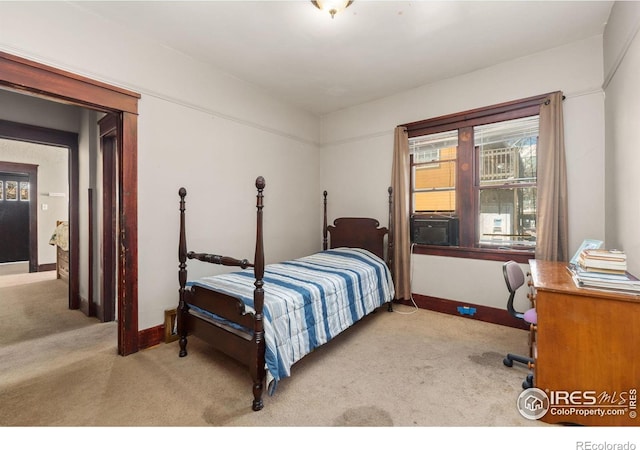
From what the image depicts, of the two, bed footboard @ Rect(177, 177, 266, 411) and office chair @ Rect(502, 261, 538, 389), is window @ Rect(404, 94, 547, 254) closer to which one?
office chair @ Rect(502, 261, 538, 389)

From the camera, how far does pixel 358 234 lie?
3.98 metres

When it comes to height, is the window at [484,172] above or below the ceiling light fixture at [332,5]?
below

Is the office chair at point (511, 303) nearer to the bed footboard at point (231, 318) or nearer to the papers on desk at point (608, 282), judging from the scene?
the papers on desk at point (608, 282)

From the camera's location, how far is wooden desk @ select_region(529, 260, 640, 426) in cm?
147

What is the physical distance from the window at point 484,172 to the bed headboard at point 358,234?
1.84ft

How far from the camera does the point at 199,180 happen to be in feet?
9.65

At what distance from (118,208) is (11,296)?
134 inches

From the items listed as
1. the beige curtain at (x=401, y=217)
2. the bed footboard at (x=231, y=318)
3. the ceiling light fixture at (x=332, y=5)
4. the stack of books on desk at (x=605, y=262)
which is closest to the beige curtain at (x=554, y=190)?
the stack of books on desk at (x=605, y=262)

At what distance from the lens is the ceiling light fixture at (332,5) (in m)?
2.02

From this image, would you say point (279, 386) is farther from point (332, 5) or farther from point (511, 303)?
point (332, 5)

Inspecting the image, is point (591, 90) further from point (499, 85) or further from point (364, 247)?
point (364, 247)

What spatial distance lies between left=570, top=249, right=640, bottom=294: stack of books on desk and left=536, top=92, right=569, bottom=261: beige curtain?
97 cm

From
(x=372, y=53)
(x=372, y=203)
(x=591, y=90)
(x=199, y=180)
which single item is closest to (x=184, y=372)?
(x=199, y=180)

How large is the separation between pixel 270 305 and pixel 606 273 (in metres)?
2.09
